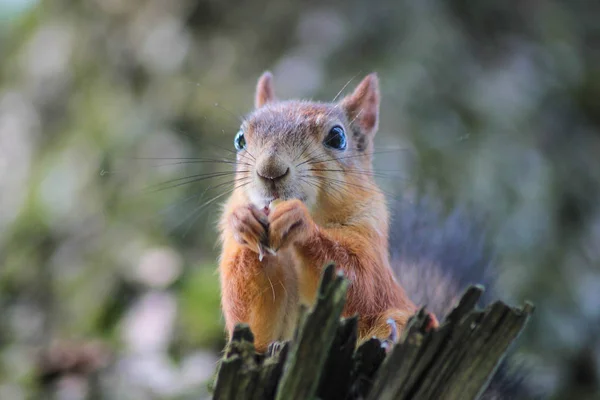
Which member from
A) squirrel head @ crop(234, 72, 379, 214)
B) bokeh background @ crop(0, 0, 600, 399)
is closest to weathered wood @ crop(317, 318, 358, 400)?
squirrel head @ crop(234, 72, 379, 214)

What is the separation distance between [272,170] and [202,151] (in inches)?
70.6

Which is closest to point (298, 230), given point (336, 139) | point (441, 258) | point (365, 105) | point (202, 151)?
point (336, 139)

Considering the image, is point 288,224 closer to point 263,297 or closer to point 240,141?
point 263,297

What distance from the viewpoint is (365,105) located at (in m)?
1.42

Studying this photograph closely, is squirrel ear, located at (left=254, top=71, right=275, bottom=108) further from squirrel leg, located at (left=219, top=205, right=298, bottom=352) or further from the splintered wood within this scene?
the splintered wood

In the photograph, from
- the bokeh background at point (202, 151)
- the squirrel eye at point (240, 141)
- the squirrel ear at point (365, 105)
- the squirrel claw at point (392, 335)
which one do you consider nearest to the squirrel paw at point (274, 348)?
the squirrel claw at point (392, 335)

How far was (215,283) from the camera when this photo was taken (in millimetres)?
2391

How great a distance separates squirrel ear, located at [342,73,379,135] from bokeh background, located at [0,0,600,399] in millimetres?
715

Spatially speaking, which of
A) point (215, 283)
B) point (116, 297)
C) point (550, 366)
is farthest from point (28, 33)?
point (550, 366)

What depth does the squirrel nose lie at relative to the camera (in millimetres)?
1071

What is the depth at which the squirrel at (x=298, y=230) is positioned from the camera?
1057 mm

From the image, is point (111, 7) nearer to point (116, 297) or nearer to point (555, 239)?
point (116, 297)

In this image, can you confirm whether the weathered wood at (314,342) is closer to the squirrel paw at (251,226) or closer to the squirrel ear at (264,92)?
the squirrel paw at (251,226)

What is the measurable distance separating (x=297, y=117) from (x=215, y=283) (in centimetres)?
126
